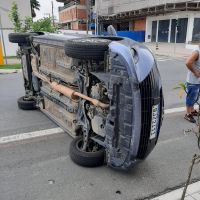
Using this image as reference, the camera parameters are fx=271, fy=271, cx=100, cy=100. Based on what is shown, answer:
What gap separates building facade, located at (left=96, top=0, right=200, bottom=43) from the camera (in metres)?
31.0

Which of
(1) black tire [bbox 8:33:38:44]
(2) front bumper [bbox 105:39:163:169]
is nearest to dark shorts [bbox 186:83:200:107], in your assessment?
(2) front bumper [bbox 105:39:163:169]

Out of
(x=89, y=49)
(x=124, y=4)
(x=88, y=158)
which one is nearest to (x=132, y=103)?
(x=89, y=49)

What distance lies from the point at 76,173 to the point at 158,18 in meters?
36.5

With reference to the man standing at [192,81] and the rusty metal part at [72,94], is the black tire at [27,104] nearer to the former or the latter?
the rusty metal part at [72,94]

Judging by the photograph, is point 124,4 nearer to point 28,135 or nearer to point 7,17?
point 7,17

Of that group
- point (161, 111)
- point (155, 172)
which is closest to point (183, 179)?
point (155, 172)

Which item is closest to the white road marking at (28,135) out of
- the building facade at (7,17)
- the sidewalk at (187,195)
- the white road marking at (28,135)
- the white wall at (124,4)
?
the white road marking at (28,135)

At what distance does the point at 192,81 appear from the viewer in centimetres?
579

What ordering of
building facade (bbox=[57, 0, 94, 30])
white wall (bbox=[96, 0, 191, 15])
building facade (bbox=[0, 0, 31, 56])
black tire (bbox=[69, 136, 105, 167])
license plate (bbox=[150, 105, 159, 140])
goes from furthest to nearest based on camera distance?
building facade (bbox=[57, 0, 94, 30]) → white wall (bbox=[96, 0, 191, 15]) → building facade (bbox=[0, 0, 31, 56]) → black tire (bbox=[69, 136, 105, 167]) → license plate (bbox=[150, 105, 159, 140])

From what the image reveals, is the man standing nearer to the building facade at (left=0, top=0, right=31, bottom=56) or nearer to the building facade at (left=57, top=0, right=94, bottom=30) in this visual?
the building facade at (left=0, top=0, right=31, bottom=56)

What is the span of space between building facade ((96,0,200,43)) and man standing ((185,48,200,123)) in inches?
803

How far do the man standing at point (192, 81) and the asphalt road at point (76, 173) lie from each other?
866 millimetres

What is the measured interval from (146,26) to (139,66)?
3818 centimetres

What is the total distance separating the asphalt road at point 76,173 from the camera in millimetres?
3395
